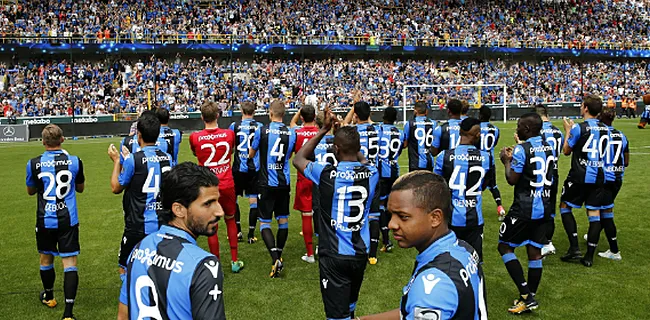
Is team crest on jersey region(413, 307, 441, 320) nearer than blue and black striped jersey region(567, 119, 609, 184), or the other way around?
team crest on jersey region(413, 307, 441, 320)

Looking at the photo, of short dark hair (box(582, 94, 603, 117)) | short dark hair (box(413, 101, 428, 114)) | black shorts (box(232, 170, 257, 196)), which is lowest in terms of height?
black shorts (box(232, 170, 257, 196))

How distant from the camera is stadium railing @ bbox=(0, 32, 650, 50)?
36.6 metres

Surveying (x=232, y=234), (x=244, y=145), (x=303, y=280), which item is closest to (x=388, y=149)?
(x=244, y=145)

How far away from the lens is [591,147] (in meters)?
8.07

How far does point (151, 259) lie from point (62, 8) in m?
42.7

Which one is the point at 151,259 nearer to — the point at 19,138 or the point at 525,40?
the point at 19,138

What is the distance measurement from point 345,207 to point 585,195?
490 cm

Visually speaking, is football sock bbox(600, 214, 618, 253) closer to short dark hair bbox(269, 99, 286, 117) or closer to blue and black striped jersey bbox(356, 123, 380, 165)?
blue and black striped jersey bbox(356, 123, 380, 165)

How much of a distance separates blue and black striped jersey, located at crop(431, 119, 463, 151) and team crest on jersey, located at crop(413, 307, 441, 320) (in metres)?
7.51

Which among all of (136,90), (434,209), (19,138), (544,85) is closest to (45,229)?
(434,209)

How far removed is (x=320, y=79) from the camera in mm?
42250

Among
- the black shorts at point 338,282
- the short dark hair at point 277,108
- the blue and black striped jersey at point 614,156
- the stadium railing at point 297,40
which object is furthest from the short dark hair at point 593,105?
the stadium railing at point 297,40

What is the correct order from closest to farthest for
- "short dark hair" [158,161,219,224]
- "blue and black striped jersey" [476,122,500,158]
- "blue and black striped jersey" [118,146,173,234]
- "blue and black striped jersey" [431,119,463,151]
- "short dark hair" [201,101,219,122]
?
"short dark hair" [158,161,219,224] < "blue and black striped jersey" [118,146,173,234] < "short dark hair" [201,101,219,122] < "blue and black striped jersey" [431,119,463,151] < "blue and black striped jersey" [476,122,500,158]

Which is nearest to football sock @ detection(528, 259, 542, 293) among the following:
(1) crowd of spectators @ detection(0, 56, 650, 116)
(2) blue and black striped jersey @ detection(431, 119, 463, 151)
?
(2) blue and black striped jersey @ detection(431, 119, 463, 151)
